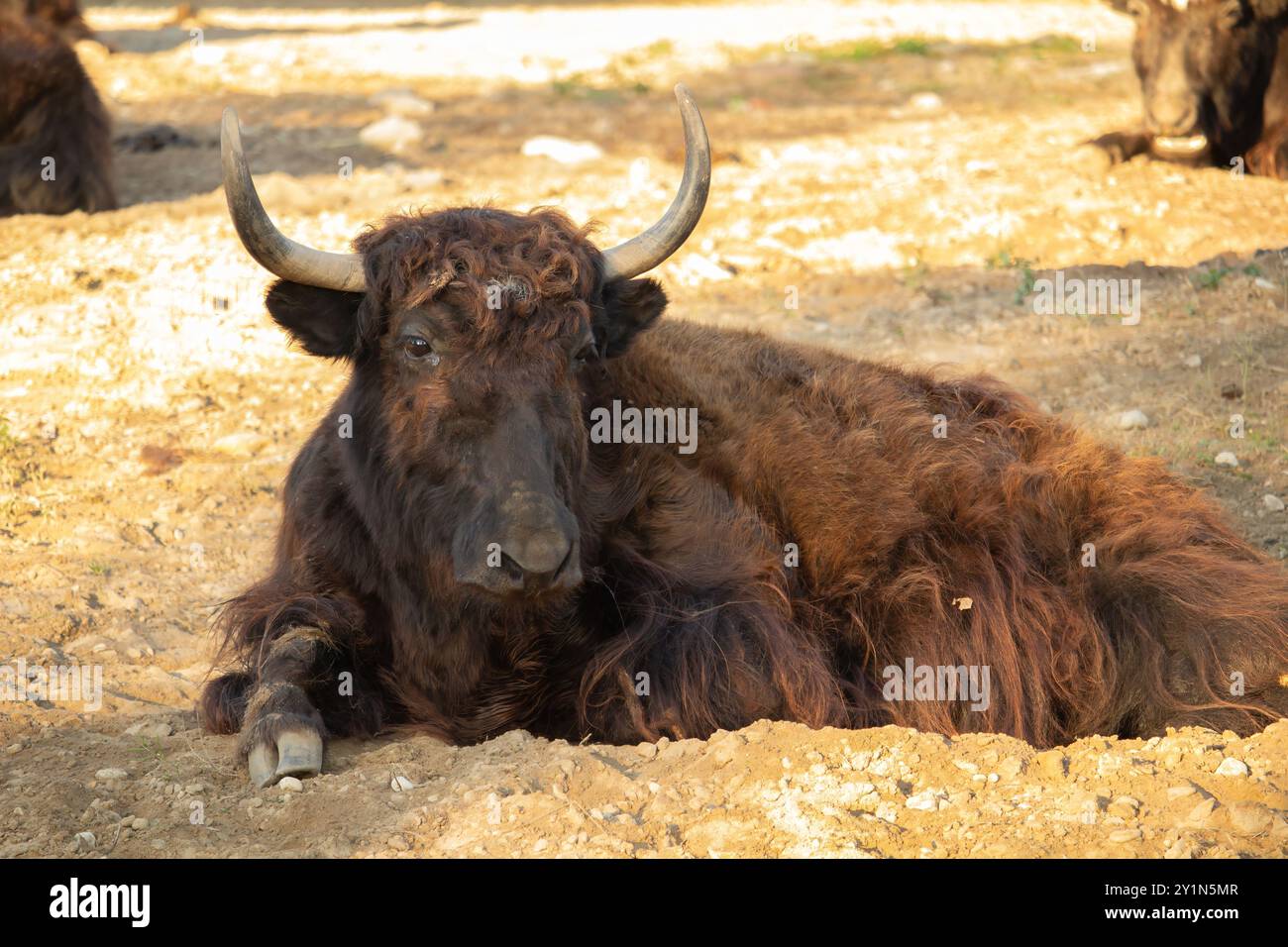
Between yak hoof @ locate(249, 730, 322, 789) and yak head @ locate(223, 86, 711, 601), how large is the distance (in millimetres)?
691

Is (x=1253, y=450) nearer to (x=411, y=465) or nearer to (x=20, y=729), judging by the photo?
(x=411, y=465)

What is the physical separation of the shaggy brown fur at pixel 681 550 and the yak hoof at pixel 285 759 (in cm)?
5

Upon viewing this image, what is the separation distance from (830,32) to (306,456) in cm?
1551

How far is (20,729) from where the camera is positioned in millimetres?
5012

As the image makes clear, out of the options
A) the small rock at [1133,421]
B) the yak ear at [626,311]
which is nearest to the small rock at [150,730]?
the yak ear at [626,311]

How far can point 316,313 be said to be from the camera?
5.07m

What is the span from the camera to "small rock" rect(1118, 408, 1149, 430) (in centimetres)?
771

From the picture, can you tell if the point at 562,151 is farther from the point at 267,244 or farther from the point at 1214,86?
the point at 267,244

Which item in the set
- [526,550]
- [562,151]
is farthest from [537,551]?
[562,151]

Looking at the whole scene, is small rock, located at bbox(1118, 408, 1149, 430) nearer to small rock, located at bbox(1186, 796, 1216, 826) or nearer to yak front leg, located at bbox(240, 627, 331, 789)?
small rock, located at bbox(1186, 796, 1216, 826)

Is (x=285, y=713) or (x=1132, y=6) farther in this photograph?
(x=1132, y=6)

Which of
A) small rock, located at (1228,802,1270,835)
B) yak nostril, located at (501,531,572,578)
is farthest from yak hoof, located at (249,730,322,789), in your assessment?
small rock, located at (1228,802,1270,835)

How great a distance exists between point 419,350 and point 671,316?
3.03m

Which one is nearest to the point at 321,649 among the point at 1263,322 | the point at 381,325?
the point at 381,325
